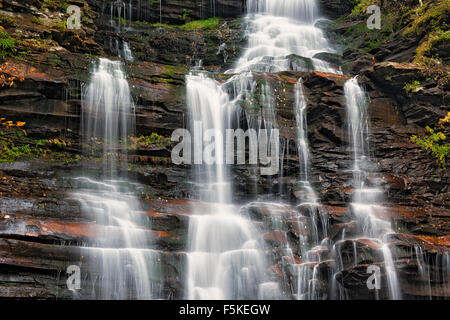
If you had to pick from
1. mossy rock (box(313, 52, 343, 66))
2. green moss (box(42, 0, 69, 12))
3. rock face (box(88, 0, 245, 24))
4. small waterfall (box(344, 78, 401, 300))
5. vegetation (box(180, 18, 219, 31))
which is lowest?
small waterfall (box(344, 78, 401, 300))

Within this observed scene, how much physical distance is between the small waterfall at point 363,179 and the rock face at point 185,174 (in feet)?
0.65

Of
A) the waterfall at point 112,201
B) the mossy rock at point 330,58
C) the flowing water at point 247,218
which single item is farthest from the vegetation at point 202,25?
the waterfall at point 112,201

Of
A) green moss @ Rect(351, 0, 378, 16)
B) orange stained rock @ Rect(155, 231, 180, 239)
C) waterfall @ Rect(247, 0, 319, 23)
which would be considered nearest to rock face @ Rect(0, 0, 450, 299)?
orange stained rock @ Rect(155, 231, 180, 239)

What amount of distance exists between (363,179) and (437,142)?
3.06 m

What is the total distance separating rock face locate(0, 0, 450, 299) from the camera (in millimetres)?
8078

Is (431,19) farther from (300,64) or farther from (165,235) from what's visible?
(165,235)

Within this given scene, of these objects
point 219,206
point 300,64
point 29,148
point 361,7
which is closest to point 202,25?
point 300,64

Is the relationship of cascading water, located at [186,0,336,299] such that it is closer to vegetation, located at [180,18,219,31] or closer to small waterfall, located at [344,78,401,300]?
small waterfall, located at [344,78,401,300]

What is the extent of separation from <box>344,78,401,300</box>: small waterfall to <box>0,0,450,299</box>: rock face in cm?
20

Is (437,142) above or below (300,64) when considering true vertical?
below

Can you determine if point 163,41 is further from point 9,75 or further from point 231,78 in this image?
point 9,75

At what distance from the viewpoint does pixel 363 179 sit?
1161 cm

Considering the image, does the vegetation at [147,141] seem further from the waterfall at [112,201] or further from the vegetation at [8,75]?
the vegetation at [8,75]
